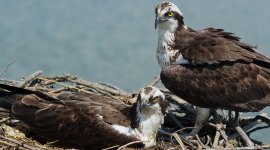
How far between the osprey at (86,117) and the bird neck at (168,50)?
3.01ft

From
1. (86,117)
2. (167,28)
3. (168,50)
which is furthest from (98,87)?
(86,117)

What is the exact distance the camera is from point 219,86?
1106 cm

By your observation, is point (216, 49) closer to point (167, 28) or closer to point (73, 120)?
point (167, 28)

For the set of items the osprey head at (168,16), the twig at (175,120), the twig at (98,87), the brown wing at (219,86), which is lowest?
the twig at (175,120)

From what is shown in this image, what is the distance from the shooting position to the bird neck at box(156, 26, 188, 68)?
11.2 meters

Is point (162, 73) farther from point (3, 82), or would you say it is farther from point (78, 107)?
point (3, 82)

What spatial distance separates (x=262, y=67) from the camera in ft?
36.7

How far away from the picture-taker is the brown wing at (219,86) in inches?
433

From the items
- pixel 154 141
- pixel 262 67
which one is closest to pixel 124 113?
pixel 154 141

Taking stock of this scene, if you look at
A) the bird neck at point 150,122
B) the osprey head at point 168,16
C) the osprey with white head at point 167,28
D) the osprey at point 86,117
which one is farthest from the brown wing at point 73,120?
the osprey head at point 168,16

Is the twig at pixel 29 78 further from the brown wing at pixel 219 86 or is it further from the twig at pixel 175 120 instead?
the twig at pixel 175 120

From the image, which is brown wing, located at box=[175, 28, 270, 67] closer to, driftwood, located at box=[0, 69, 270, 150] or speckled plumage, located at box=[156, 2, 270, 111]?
speckled plumage, located at box=[156, 2, 270, 111]

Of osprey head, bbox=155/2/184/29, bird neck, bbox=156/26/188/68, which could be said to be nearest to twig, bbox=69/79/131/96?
bird neck, bbox=156/26/188/68

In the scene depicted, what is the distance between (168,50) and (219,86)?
0.90 m
